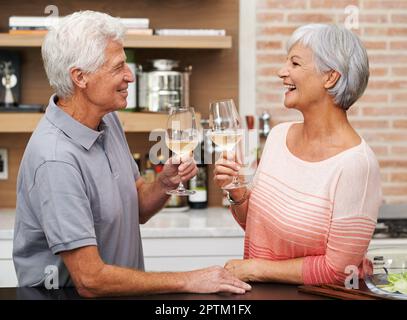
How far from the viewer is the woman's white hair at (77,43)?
187 centimetres

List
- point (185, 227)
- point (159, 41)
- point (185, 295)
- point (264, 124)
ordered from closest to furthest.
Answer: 1. point (185, 295)
2. point (185, 227)
3. point (159, 41)
4. point (264, 124)

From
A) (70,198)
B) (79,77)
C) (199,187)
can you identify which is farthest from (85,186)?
(199,187)

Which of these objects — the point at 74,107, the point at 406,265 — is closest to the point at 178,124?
the point at 74,107

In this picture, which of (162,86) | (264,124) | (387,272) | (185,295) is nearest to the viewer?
(185,295)

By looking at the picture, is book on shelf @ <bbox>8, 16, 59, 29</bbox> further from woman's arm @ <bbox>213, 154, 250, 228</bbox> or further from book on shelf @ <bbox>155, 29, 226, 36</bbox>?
woman's arm @ <bbox>213, 154, 250, 228</bbox>

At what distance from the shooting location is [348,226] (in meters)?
1.88

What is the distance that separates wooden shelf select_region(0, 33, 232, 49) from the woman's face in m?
1.37

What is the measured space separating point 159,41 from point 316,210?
5.41 feet

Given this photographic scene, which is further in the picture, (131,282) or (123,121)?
(123,121)

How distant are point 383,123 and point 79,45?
2123mm

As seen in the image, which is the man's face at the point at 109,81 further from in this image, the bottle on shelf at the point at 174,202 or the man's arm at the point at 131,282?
the bottle on shelf at the point at 174,202

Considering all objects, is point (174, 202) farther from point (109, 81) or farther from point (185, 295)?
point (185, 295)

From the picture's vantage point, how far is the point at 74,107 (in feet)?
6.49
